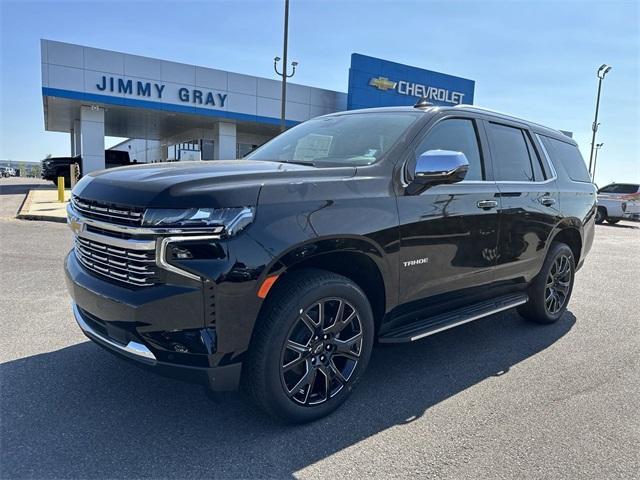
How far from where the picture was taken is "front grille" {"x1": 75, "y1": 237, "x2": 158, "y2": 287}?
246 cm

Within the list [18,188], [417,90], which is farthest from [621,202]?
[18,188]

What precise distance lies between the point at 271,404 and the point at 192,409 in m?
0.62

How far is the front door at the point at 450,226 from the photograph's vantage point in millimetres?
3270

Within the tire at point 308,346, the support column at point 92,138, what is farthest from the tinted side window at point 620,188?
the support column at point 92,138

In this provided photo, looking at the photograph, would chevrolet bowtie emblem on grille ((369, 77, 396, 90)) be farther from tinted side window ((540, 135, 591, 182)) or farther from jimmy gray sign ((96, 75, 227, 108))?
tinted side window ((540, 135, 591, 182))

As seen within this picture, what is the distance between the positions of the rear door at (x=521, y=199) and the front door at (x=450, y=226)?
0.17 metres

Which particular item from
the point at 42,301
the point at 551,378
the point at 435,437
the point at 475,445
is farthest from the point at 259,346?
the point at 42,301

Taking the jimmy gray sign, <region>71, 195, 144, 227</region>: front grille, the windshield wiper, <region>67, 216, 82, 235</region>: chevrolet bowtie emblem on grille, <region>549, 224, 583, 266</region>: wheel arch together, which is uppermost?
the jimmy gray sign

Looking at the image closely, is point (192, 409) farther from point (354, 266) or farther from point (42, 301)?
point (42, 301)

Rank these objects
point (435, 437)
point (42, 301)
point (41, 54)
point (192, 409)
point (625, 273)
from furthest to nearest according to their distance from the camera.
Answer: point (41, 54), point (625, 273), point (42, 301), point (192, 409), point (435, 437)

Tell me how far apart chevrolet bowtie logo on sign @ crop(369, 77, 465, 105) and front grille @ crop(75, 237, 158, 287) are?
27.9 metres

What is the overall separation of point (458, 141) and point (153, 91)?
2320 cm

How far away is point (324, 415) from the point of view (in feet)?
9.73

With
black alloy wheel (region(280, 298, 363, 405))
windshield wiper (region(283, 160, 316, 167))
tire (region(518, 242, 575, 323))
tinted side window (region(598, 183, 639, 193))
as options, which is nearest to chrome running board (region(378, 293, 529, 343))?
black alloy wheel (region(280, 298, 363, 405))
